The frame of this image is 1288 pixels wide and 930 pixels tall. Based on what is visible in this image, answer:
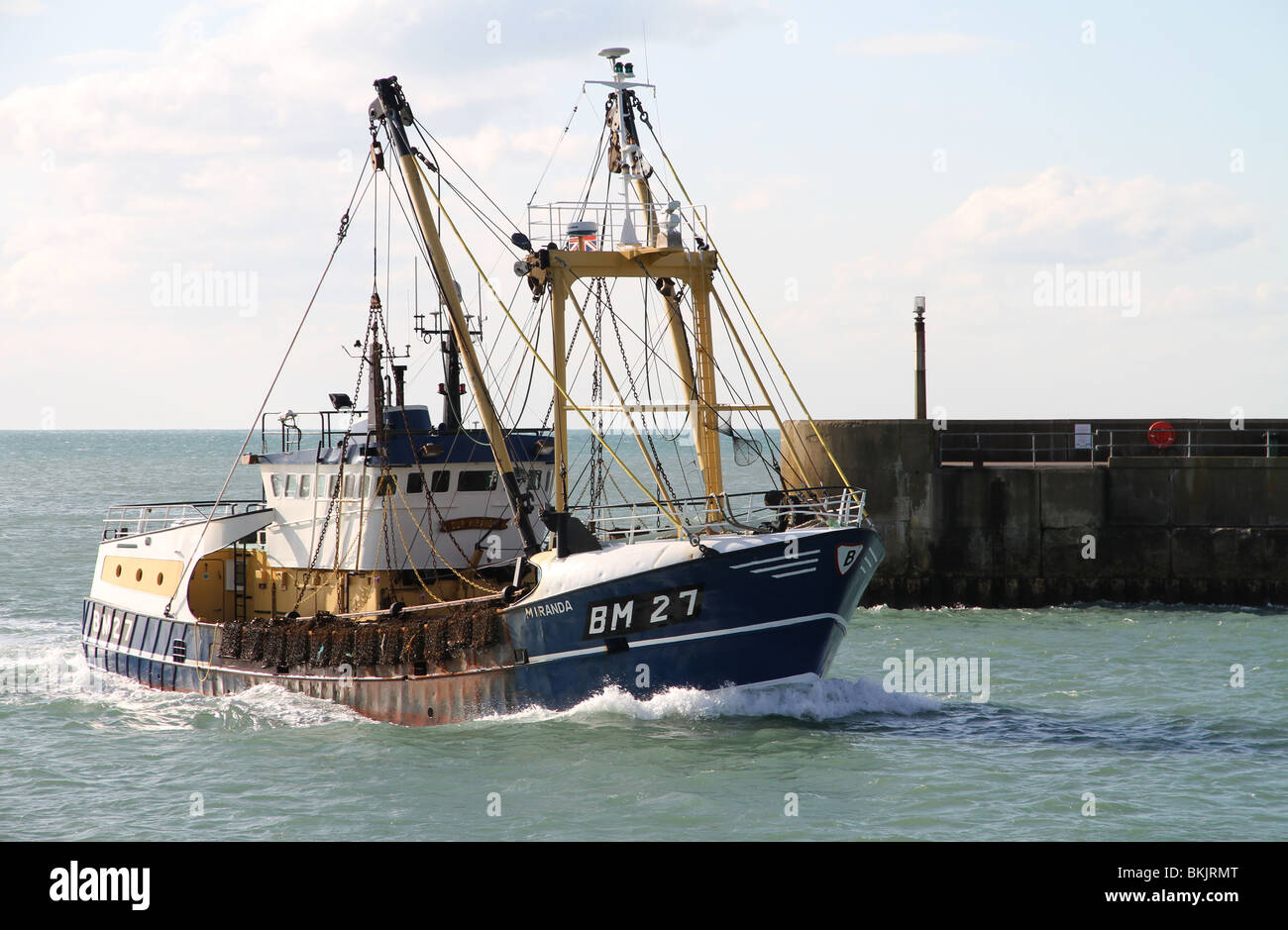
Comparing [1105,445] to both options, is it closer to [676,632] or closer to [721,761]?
[676,632]

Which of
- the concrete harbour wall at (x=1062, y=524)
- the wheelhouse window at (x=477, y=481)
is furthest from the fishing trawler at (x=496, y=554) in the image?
the concrete harbour wall at (x=1062, y=524)

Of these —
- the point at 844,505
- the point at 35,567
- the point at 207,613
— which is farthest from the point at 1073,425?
the point at 35,567

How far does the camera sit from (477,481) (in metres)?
26.2

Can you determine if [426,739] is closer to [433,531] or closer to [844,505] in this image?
[433,531]

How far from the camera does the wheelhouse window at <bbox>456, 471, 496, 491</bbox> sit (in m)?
26.0

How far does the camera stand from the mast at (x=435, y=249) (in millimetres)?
24094

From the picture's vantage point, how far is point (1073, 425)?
40812 mm

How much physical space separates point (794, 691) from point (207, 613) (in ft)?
44.3

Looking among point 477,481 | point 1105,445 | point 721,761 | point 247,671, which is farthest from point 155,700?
point 1105,445

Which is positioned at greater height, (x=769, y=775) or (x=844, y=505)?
(x=844, y=505)

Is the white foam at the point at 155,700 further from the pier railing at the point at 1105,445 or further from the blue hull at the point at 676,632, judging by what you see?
the pier railing at the point at 1105,445

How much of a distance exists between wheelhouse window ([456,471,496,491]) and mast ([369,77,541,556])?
1.17 metres

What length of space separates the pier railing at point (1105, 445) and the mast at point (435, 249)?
16.7 metres

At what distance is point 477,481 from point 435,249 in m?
4.80
